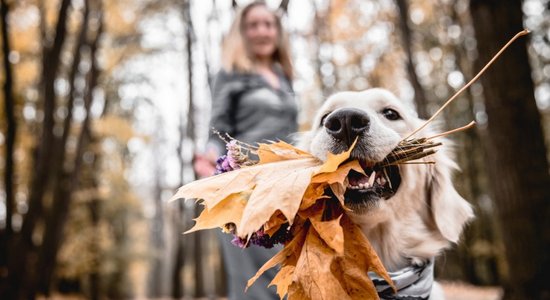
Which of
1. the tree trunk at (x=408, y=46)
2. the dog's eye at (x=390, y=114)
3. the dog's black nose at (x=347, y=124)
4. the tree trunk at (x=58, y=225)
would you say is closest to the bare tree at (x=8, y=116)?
the tree trunk at (x=58, y=225)

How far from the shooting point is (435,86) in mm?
16344

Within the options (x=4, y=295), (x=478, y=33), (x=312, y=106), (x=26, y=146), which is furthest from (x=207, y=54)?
(x=478, y=33)

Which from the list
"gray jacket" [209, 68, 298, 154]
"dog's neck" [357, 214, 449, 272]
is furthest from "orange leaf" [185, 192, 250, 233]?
"gray jacket" [209, 68, 298, 154]

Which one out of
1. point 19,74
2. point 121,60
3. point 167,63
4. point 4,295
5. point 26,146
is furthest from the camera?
point 167,63

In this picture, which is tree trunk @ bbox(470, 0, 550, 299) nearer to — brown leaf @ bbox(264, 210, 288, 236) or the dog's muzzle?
the dog's muzzle

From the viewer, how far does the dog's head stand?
5.45 ft

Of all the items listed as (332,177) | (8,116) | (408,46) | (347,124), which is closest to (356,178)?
(347,124)

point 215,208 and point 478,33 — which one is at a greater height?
point 478,33

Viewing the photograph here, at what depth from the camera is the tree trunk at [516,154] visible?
356 cm

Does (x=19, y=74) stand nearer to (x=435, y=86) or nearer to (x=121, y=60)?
(x=121, y=60)

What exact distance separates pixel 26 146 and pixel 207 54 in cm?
501

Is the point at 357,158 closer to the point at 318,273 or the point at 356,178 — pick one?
the point at 356,178

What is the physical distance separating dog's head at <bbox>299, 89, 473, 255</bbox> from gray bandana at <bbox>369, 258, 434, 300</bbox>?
244 millimetres

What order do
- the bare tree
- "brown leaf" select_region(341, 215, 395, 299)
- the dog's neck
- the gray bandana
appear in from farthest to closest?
the bare tree < the dog's neck < the gray bandana < "brown leaf" select_region(341, 215, 395, 299)
